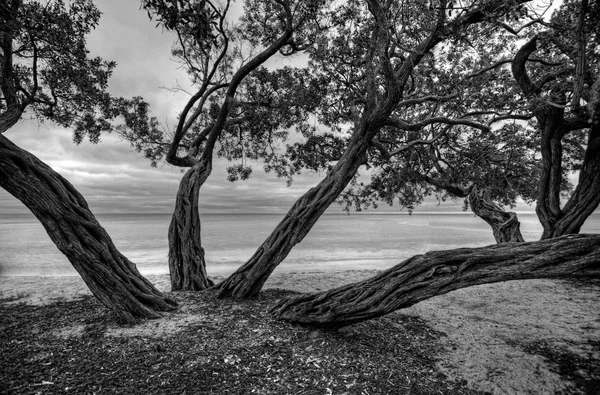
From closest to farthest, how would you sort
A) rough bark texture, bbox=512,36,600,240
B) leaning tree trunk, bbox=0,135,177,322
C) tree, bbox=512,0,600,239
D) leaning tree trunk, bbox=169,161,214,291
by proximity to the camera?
leaning tree trunk, bbox=0,135,177,322
tree, bbox=512,0,600,239
rough bark texture, bbox=512,36,600,240
leaning tree trunk, bbox=169,161,214,291

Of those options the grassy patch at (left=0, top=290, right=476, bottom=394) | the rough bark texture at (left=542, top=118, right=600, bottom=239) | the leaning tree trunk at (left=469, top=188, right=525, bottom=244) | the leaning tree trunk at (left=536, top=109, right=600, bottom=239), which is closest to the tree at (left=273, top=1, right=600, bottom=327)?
the grassy patch at (left=0, top=290, right=476, bottom=394)

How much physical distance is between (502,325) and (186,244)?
6.09 m

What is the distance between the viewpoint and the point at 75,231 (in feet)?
13.6

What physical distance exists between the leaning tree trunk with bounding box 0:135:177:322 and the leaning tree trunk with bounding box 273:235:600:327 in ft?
7.37

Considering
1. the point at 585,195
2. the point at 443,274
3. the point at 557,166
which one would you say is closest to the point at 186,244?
the point at 443,274

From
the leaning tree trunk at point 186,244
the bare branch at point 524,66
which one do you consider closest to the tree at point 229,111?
the leaning tree trunk at point 186,244

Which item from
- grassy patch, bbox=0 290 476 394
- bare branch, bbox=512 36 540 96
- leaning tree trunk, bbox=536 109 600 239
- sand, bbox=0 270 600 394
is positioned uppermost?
bare branch, bbox=512 36 540 96

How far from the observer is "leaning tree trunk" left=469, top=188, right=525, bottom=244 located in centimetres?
908

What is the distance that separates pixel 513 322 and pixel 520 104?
4783 millimetres

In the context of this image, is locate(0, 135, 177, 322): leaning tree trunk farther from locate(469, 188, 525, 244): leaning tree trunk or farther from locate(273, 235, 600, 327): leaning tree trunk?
locate(469, 188, 525, 244): leaning tree trunk

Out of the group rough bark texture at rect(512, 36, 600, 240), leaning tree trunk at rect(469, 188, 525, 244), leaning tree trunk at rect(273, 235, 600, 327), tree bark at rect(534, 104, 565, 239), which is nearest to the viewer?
leaning tree trunk at rect(273, 235, 600, 327)

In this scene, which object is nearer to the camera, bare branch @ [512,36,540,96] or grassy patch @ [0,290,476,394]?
grassy patch @ [0,290,476,394]

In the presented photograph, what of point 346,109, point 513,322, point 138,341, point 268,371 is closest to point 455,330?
point 513,322

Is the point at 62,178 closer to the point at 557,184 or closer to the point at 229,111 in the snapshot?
the point at 229,111
